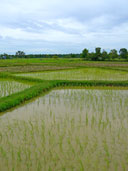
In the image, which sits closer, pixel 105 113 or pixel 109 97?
pixel 105 113

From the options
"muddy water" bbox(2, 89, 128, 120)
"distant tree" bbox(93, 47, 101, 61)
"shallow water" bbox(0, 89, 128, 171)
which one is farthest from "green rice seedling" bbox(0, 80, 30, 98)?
"distant tree" bbox(93, 47, 101, 61)

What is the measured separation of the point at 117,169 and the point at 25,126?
2266 millimetres

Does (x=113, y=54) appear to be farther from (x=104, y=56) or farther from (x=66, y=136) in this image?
(x=66, y=136)

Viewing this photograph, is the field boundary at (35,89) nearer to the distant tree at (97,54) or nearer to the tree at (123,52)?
the distant tree at (97,54)

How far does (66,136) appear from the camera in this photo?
3492mm

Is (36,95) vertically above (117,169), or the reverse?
(36,95)

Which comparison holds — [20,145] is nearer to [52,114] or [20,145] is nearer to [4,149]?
[4,149]

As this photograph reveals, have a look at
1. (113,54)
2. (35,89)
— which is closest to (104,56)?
(113,54)

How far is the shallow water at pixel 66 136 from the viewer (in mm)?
2684

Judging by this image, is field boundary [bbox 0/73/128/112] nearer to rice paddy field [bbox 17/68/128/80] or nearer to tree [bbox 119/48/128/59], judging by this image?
rice paddy field [bbox 17/68/128/80]

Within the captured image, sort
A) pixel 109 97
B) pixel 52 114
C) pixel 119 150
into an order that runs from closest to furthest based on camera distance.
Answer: pixel 119 150 → pixel 52 114 → pixel 109 97

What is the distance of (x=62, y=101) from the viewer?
237 inches

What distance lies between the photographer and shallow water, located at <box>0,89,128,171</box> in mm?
2684

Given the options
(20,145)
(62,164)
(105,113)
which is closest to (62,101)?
(105,113)
